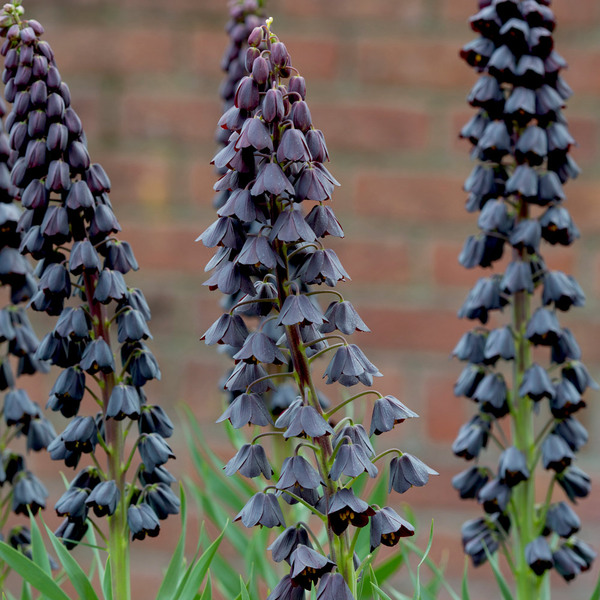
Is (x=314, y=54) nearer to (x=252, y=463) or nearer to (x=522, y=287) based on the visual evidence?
(x=522, y=287)

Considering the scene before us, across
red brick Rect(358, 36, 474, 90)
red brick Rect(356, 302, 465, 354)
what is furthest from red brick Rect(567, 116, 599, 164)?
red brick Rect(356, 302, 465, 354)

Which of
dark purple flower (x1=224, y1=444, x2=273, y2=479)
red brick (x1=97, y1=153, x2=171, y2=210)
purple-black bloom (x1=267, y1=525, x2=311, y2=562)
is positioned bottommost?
purple-black bloom (x1=267, y1=525, x2=311, y2=562)

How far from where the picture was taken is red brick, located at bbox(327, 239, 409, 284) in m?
1.00

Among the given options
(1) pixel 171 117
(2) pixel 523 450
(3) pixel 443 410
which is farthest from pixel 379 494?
(1) pixel 171 117

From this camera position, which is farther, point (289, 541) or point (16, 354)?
point (16, 354)

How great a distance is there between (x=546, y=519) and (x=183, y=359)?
0.60 meters

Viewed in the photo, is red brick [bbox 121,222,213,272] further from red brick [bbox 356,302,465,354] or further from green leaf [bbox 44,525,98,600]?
green leaf [bbox 44,525,98,600]

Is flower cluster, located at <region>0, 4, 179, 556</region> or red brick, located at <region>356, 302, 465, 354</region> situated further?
red brick, located at <region>356, 302, 465, 354</region>

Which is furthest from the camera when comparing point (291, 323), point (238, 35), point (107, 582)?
point (238, 35)

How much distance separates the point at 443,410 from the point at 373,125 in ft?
1.05

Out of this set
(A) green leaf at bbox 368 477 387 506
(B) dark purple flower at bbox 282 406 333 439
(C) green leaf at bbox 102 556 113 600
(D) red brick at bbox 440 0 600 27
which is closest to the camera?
(B) dark purple flower at bbox 282 406 333 439

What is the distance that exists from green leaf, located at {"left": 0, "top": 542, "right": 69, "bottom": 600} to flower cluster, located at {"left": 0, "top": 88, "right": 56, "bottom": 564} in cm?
6

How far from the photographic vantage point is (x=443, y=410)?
100 cm

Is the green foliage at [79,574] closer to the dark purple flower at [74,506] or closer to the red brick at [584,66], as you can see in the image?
the dark purple flower at [74,506]
